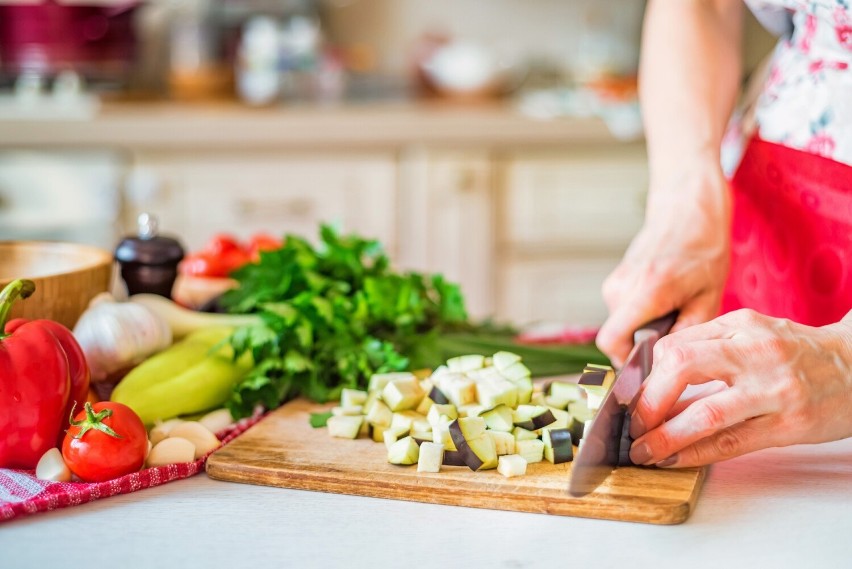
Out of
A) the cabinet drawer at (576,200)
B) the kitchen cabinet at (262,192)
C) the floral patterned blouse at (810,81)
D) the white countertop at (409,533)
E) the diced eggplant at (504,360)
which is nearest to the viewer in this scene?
the white countertop at (409,533)

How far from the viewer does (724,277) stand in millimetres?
1217

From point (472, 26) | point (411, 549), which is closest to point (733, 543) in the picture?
point (411, 549)

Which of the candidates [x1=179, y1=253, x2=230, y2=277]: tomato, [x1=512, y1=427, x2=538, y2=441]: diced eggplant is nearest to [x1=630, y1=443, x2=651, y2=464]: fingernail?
[x1=512, y1=427, x2=538, y2=441]: diced eggplant

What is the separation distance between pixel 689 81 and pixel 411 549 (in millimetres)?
836

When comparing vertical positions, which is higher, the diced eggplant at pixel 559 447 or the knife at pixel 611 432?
the knife at pixel 611 432

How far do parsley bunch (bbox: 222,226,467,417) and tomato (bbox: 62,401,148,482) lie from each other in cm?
22

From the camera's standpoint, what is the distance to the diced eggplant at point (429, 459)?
920mm

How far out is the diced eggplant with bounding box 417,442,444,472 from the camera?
920 mm

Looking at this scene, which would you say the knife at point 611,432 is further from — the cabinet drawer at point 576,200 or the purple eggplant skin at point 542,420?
the cabinet drawer at point 576,200

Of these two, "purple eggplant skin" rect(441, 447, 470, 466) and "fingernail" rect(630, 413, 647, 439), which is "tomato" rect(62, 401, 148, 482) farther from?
"fingernail" rect(630, 413, 647, 439)

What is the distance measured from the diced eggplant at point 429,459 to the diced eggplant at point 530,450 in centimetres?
8

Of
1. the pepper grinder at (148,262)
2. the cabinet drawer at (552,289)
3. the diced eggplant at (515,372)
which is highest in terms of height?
the pepper grinder at (148,262)

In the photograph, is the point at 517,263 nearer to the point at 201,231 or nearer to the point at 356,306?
the point at 201,231

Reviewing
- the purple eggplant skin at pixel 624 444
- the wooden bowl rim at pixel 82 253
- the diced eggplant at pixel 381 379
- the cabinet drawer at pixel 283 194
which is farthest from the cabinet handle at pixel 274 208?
the purple eggplant skin at pixel 624 444
